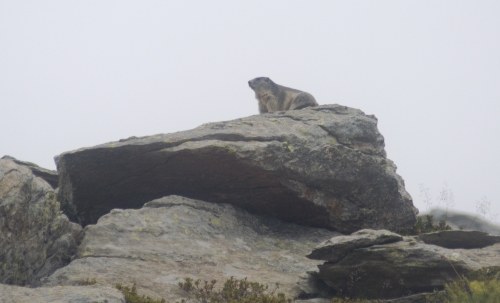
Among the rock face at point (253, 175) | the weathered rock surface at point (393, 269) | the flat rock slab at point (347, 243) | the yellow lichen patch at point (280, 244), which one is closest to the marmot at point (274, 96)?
the rock face at point (253, 175)

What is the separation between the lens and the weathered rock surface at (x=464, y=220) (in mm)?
14171

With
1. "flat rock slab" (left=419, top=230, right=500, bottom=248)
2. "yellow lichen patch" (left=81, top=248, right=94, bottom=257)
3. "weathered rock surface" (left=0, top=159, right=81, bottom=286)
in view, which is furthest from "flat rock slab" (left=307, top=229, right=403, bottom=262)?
"weathered rock surface" (left=0, top=159, right=81, bottom=286)

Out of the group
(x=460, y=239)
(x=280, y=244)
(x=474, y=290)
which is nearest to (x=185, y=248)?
(x=280, y=244)

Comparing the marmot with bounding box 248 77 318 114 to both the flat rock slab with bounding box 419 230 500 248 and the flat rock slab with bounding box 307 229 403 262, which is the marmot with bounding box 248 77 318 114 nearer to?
the flat rock slab with bounding box 419 230 500 248

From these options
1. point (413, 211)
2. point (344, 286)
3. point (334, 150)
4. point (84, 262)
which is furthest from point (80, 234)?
point (413, 211)

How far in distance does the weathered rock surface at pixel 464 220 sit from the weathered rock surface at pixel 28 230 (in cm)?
1024

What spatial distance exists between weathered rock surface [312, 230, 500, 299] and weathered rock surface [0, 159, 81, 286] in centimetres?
438

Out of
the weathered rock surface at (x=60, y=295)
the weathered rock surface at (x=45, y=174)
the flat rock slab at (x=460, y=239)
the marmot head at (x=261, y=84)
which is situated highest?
the marmot head at (x=261, y=84)

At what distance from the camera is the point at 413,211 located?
1224 centimetres

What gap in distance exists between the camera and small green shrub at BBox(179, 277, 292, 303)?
7.56 metres

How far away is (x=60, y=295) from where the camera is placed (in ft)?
19.6

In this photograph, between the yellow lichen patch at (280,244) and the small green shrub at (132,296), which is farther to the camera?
the yellow lichen patch at (280,244)

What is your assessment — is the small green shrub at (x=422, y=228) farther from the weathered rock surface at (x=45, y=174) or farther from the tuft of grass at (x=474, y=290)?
the weathered rock surface at (x=45, y=174)

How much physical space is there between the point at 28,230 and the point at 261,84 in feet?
45.0
